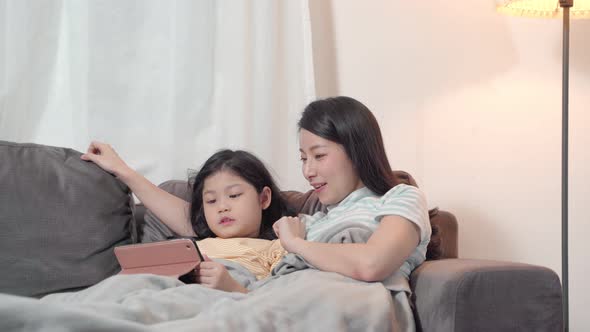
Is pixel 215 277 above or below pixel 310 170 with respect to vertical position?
below

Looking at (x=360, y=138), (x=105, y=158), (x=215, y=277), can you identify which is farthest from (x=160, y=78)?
(x=215, y=277)

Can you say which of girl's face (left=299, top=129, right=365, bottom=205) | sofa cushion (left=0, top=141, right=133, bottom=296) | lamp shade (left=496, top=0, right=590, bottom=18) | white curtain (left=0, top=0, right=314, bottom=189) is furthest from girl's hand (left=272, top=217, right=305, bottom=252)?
lamp shade (left=496, top=0, right=590, bottom=18)

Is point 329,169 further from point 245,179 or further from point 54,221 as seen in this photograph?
point 54,221

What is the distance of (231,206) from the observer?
202 centimetres

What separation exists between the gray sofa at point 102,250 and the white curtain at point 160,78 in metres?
0.26

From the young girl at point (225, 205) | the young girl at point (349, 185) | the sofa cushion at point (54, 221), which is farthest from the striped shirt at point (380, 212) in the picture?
→ the sofa cushion at point (54, 221)

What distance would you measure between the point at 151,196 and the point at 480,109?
1155mm

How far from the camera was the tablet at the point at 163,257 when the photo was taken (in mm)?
1701

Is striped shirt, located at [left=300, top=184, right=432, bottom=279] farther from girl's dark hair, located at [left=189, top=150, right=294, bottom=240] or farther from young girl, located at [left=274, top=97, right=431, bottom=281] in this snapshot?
girl's dark hair, located at [left=189, top=150, right=294, bottom=240]

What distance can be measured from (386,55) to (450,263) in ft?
4.10

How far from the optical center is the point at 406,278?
169 centimetres

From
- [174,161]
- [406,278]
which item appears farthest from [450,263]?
[174,161]

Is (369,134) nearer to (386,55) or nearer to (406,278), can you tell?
(406,278)

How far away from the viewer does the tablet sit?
5.58 ft
